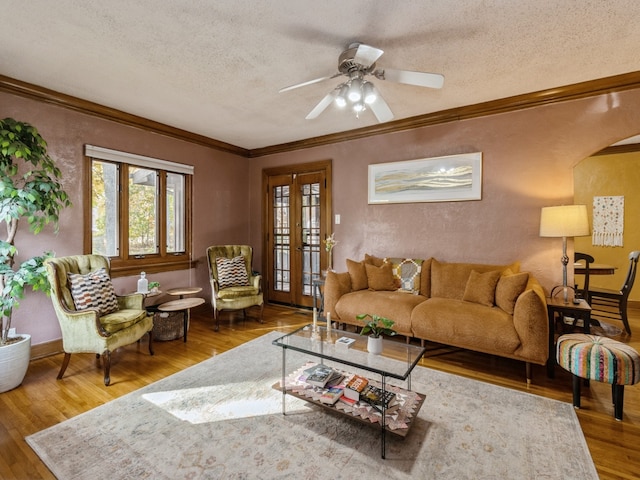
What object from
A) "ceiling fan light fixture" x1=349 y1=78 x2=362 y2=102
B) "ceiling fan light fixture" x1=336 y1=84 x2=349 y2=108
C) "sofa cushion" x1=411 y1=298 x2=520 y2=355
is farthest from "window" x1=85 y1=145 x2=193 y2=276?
"sofa cushion" x1=411 y1=298 x2=520 y2=355

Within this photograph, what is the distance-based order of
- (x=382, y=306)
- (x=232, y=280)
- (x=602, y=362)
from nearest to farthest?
(x=602, y=362) → (x=382, y=306) → (x=232, y=280)

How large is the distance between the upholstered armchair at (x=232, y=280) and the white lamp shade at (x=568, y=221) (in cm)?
339

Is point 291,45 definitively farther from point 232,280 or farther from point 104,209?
point 232,280

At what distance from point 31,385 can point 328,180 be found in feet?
12.8

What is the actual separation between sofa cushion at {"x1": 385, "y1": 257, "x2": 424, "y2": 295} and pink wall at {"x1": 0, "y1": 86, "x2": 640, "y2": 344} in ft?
0.69

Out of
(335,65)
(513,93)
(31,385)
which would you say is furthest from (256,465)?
(513,93)

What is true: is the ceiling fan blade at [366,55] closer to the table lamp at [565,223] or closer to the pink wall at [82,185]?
the table lamp at [565,223]

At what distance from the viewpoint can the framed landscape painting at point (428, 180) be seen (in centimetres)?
361

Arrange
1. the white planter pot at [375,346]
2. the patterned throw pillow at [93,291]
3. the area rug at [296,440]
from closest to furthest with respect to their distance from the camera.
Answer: the area rug at [296,440] → the white planter pot at [375,346] → the patterned throw pillow at [93,291]

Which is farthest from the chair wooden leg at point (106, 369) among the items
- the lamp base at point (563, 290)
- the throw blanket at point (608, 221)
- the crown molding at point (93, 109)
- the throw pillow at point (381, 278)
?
the throw blanket at point (608, 221)

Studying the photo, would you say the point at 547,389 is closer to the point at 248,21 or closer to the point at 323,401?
the point at 323,401

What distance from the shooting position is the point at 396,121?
3977 millimetres

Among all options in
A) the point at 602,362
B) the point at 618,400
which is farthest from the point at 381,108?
the point at 618,400

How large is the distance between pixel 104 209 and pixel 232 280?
175 centimetres
